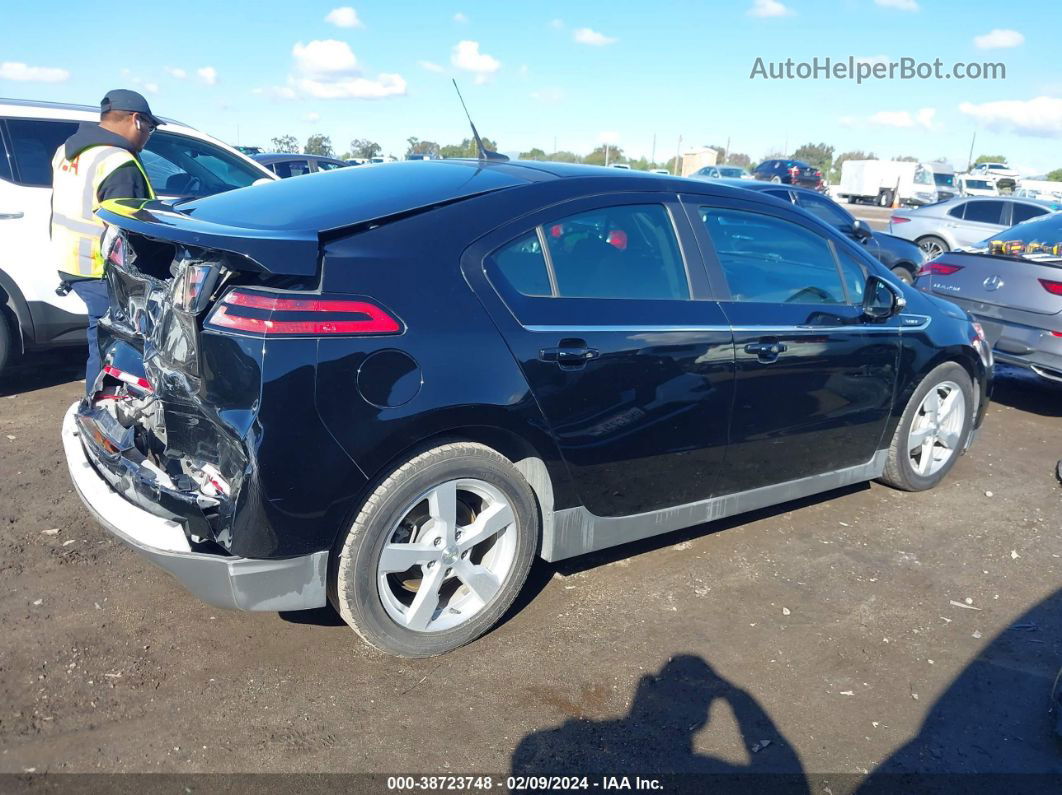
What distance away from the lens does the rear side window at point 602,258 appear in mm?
3080

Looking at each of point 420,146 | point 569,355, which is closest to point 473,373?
point 569,355

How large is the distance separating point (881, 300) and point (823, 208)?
7109 mm

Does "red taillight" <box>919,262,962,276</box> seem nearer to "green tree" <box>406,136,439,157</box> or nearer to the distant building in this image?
"green tree" <box>406,136,439,157</box>

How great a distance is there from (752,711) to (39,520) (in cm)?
328

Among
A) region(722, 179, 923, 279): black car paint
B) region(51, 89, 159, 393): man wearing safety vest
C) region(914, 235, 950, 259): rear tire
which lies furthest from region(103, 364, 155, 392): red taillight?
region(914, 235, 950, 259): rear tire

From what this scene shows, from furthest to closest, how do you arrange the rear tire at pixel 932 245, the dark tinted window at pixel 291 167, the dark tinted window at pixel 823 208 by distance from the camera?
1. the dark tinted window at pixel 291 167
2. the rear tire at pixel 932 245
3. the dark tinted window at pixel 823 208

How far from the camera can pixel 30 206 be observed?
5.59m

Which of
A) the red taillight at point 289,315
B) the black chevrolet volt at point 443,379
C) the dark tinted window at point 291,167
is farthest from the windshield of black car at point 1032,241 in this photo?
the dark tinted window at point 291,167

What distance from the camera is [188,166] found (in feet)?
21.3

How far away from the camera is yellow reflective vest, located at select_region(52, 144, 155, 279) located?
4449mm

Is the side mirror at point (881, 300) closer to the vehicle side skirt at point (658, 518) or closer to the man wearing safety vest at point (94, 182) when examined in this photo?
the vehicle side skirt at point (658, 518)

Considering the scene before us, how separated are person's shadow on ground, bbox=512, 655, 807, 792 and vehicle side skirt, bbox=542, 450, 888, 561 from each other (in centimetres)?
61

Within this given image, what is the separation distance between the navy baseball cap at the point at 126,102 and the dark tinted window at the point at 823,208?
8.16 meters

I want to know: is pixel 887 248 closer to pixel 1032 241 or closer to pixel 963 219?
pixel 1032 241
